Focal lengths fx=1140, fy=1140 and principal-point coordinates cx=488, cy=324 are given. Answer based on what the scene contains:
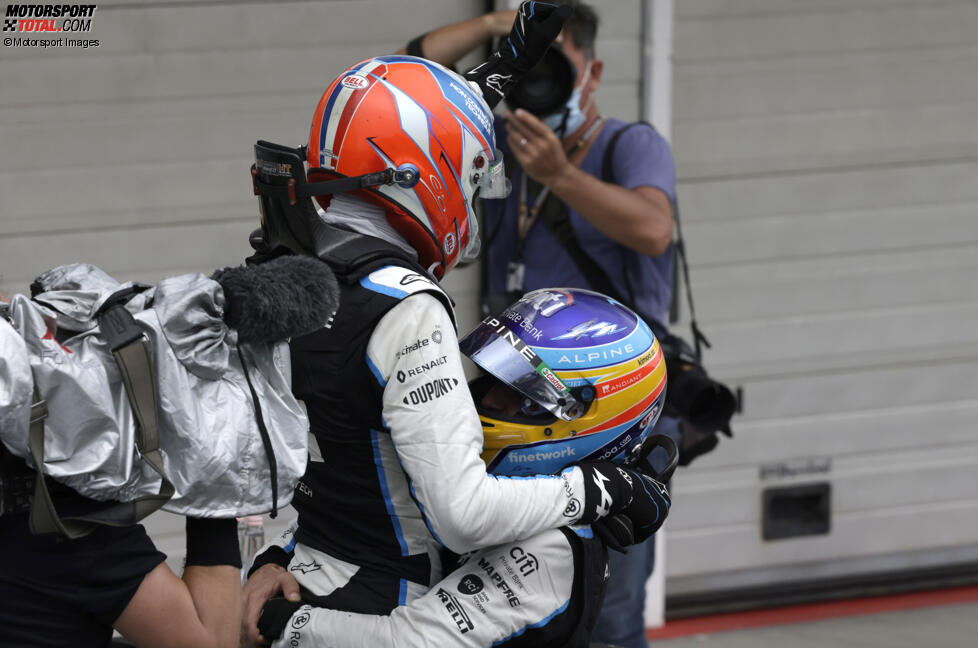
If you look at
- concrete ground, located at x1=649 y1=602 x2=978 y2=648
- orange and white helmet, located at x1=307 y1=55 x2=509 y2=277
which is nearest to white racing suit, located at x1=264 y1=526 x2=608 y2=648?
orange and white helmet, located at x1=307 y1=55 x2=509 y2=277

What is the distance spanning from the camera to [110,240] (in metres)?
4.23

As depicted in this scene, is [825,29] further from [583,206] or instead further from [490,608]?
[490,608]

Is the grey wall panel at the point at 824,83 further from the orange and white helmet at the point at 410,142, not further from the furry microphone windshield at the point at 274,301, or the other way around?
the furry microphone windshield at the point at 274,301

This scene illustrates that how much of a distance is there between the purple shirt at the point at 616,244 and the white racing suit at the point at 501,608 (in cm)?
152

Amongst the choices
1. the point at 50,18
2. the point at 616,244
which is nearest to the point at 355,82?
the point at 616,244

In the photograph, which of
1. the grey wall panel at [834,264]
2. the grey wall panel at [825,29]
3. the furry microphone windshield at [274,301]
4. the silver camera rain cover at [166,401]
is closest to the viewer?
the silver camera rain cover at [166,401]

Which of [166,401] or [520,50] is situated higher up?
[520,50]

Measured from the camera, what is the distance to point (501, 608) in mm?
2023

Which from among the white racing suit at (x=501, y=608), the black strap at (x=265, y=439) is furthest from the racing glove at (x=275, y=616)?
the black strap at (x=265, y=439)

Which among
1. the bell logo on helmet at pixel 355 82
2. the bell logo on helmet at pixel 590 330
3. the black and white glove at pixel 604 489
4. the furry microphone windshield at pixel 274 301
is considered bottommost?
the black and white glove at pixel 604 489

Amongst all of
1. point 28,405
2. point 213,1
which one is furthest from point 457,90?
point 213,1

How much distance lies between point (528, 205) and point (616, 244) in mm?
304

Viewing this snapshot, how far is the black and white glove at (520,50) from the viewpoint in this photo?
229 centimetres

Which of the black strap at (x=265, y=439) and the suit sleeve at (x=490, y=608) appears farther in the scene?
the suit sleeve at (x=490, y=608)
